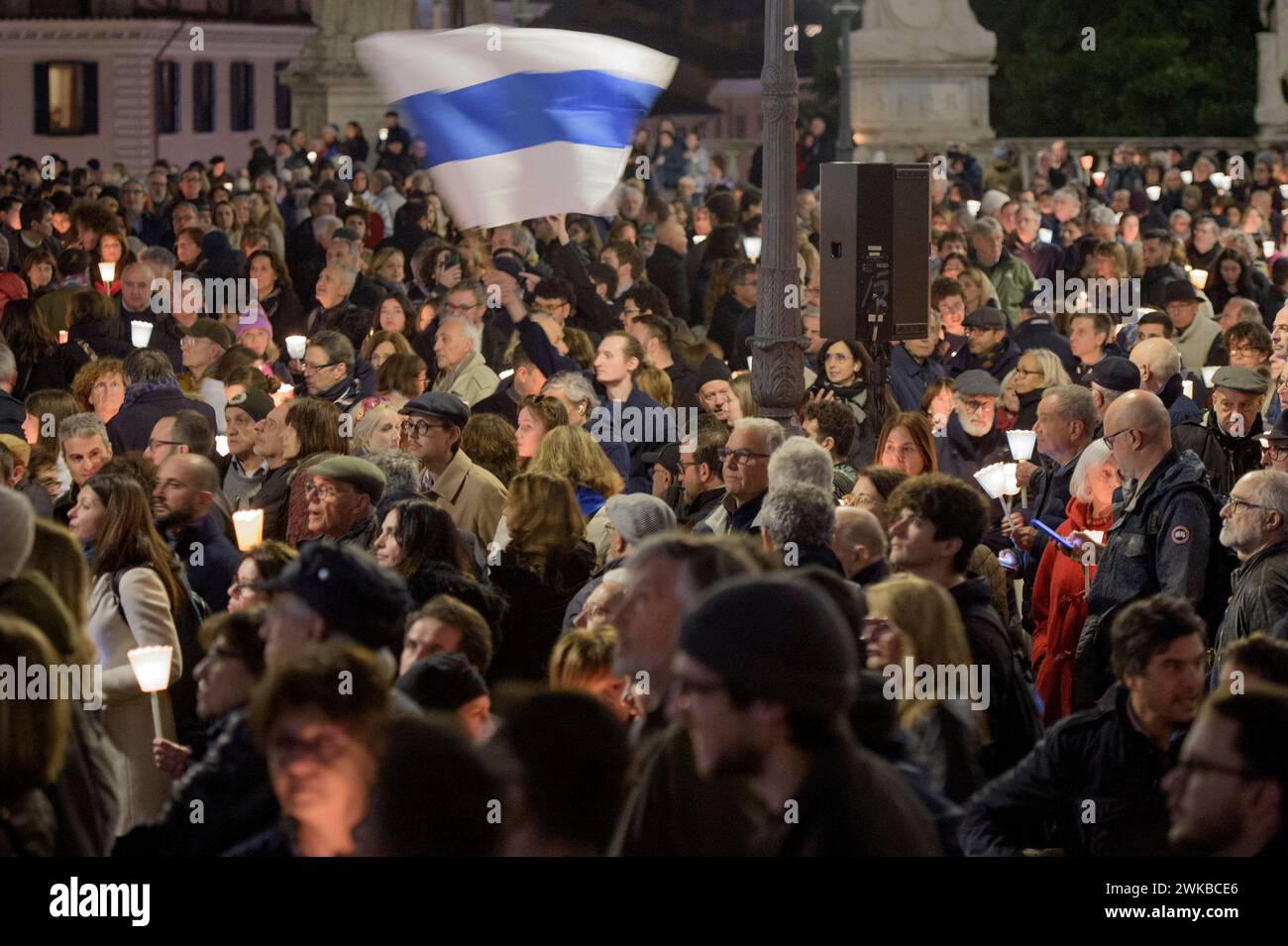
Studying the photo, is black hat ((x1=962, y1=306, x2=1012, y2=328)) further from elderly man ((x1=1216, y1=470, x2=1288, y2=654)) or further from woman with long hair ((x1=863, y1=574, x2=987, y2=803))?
woman with long hair ((x1=863, y1=574, x2=987, y2=803))

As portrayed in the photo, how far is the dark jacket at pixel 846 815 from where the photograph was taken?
393 centimetres

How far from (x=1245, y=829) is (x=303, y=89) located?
111 ft

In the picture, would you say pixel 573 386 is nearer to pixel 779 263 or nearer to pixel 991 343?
pixel 779 263

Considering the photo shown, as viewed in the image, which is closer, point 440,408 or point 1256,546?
point 1256,546

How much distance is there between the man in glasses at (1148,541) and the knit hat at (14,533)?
12.4 ft

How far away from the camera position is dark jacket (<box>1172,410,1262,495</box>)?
9977 millimetres

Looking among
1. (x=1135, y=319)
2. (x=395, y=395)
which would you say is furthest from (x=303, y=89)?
(x=395, y=395)

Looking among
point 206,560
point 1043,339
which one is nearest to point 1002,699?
point 206,560

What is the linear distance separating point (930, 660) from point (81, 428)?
4504 mm

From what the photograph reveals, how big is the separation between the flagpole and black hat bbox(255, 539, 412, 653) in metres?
5.16

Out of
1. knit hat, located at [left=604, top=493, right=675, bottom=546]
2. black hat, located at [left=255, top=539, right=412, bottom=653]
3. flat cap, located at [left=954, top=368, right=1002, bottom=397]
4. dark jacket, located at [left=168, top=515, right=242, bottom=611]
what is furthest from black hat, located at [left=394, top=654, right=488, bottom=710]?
flat cap, located at [left=954, top=368, right=1002, bottom=397]

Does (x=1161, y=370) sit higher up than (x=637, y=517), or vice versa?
(x=1161, y=370)

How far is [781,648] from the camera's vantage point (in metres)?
3.92

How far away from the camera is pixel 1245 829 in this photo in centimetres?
436
